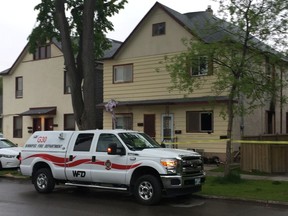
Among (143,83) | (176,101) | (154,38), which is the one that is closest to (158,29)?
(154,38)

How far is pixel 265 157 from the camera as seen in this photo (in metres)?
16.6

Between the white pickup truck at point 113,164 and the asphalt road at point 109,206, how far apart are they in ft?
1.25

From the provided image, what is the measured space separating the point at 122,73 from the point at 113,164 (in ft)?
44.5

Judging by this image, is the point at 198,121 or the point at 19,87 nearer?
the point at 198,121

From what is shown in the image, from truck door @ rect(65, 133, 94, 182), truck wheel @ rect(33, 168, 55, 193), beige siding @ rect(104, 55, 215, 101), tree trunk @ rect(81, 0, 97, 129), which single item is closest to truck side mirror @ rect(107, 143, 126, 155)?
truck door @ rect(65, 133, 94, 182)

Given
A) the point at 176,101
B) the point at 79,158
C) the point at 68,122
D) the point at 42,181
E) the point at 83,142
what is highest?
the point at 176,101

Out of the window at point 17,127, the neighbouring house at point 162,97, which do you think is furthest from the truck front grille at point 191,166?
the window at point 17,127

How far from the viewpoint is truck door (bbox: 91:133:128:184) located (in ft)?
37.7

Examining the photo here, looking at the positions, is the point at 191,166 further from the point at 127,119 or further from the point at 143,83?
the point at 127,119

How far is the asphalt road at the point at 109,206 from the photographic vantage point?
987cm

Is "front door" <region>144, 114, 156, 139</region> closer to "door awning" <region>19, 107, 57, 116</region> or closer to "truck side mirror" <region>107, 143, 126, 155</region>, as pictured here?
"door awning" <region>19, 107, 57, 116</region>

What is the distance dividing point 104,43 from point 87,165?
10.9 meters

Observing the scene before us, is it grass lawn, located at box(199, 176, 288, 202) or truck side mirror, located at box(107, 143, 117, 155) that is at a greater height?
truck side mirror, located at box(107, 143, 117, 155)

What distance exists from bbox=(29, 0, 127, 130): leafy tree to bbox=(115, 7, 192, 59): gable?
112 inches
